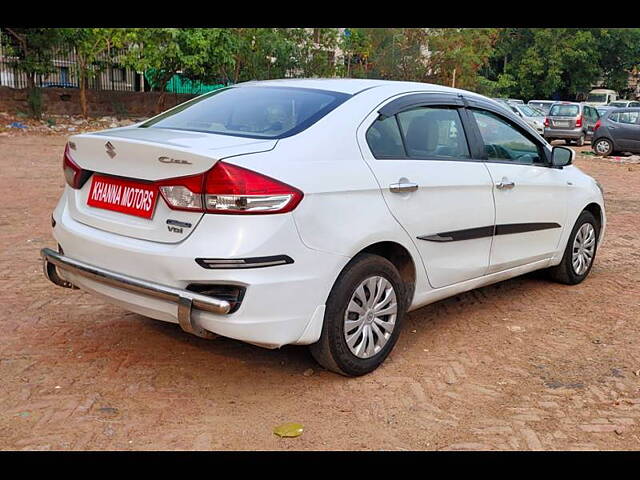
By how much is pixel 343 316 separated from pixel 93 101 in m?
23.7

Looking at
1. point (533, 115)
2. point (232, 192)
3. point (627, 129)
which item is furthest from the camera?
point (533, 115)

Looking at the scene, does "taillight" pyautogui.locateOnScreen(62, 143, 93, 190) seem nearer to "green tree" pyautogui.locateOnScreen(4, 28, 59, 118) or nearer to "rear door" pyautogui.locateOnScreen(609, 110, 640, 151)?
"rear door" pyautogui.locateOnScreen(609, 110, 640, 151)

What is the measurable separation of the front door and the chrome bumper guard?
2.33m

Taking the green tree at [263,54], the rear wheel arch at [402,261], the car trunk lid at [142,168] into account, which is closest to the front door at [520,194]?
the rear wheel arch at [402,261]

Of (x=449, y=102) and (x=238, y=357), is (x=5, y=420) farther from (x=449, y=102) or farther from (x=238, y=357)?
(x=449, y=102)

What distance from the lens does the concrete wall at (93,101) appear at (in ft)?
75.0

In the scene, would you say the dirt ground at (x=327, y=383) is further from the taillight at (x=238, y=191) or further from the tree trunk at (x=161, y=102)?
the tree trunk at (x=161, y=102)

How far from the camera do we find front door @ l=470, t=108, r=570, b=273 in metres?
4.88

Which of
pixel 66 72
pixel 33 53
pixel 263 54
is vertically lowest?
pixel 66 72

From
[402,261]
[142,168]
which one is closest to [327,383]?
[402,261]

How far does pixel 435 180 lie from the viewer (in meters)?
4.24

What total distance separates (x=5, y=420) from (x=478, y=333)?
122 inches

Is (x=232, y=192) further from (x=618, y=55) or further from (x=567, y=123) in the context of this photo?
(x=618, y=55)
